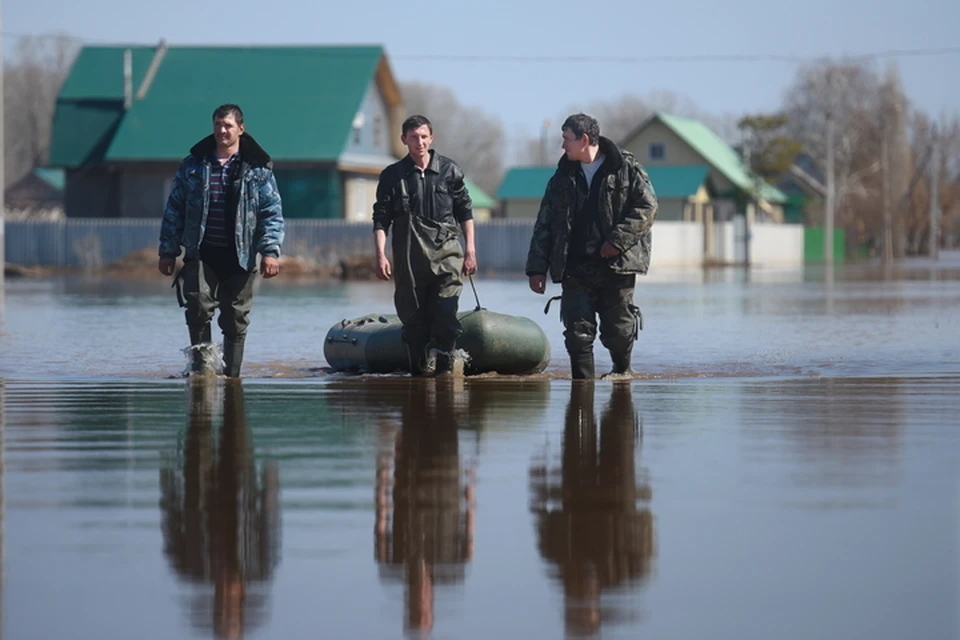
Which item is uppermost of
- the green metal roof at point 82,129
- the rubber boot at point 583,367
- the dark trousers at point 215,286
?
the green metal roof at point 82,129

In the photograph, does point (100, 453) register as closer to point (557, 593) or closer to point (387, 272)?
point (557, 593)

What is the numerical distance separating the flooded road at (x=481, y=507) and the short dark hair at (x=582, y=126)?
5.09ft

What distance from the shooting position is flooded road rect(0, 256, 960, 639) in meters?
4.89

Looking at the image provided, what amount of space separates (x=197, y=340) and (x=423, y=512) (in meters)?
6.04

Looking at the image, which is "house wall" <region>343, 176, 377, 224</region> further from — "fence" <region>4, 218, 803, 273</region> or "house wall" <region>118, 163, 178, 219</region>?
"fence" <region>4, 218, 803, 273</region>

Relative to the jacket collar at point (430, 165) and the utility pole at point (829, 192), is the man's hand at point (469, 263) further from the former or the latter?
the utility pole at point (829, 192)

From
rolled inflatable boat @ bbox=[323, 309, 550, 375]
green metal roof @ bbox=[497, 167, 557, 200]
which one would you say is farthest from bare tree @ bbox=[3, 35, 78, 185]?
rolled inflatable boat @ bbox=[323, 309, 550, 375]

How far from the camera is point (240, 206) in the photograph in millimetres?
11773

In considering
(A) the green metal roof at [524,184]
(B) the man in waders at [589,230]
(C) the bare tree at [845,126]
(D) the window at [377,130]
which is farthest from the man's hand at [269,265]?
(C) the bare tree at [845,126]

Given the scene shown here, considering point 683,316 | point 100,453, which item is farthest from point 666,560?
point 683,316

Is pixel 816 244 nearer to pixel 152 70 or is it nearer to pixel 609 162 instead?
pixel 152 70

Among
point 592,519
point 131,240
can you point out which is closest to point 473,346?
point 592,519

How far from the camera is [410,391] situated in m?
11.1

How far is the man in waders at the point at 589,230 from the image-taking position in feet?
39.0
